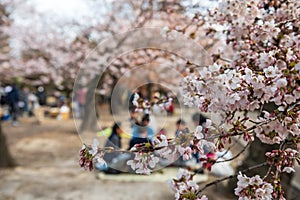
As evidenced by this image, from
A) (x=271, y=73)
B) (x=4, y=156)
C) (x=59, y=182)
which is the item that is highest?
(x=271, y=73)

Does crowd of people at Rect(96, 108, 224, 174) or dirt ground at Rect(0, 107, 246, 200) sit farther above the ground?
crowd of people at Rect(96, 108, 224, 174)

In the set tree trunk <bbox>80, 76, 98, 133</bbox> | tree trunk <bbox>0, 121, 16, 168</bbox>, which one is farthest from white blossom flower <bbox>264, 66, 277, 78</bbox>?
tree trunk <bbox>80, 76, 98, 133</bbox>

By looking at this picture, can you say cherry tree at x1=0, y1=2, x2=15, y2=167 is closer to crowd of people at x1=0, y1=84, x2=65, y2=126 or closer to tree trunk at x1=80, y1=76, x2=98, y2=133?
crowd of people at x1=0, y1=84, x2=65, y2=126

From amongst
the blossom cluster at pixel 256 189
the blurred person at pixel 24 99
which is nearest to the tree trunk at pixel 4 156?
the blossom cluster at pixel 256 189

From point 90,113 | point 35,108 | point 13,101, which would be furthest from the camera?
point 35,108

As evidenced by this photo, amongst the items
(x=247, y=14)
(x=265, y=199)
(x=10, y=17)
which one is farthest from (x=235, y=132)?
(x=10, y=17)

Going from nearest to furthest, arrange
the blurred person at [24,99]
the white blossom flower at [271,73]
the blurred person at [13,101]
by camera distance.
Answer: the white blossom flower at [271,73]
the blurred person at [13,101]
the blurred person at [24,99]

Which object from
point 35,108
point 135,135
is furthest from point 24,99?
point 135,135

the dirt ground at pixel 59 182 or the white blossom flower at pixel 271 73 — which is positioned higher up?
the white blossom flower at pixel 271 73

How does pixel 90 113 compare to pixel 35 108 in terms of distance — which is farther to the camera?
pixel 35 108

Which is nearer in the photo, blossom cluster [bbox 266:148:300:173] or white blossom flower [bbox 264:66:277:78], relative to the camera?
white blossom flower [bbox 264:66:277:78]

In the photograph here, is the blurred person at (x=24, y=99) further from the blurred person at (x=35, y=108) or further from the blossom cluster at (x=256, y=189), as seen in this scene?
the blossom cluster at (x=256, y=189)

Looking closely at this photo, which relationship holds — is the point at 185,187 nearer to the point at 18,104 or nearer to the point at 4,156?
the point at 4,156

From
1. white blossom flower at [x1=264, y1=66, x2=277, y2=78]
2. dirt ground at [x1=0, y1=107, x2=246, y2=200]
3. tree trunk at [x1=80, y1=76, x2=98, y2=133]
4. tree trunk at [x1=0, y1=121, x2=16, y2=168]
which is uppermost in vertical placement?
white blossom flower at [x1=264, y1=66, x2=277, y2=78]
